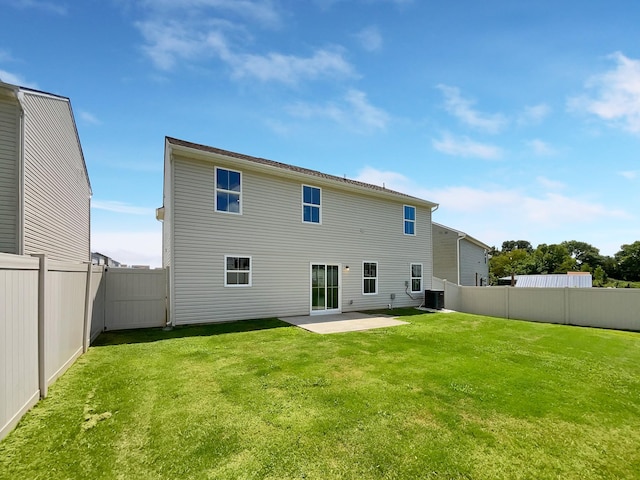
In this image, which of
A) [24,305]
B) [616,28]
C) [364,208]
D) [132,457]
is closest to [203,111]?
[364,208]

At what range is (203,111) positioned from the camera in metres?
10.1

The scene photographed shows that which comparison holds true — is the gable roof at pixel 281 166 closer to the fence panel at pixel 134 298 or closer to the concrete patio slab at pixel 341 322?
the fence panel at pixel 134 298

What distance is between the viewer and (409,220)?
48.0ft

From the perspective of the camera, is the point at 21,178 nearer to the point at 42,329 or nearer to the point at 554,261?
the point at 42,329

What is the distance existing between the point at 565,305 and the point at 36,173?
57.6ft

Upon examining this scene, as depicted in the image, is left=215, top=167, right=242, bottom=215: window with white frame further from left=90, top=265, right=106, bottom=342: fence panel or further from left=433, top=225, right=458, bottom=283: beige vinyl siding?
left=433, top=225, right=458, bottom=283: beige vinyl siding

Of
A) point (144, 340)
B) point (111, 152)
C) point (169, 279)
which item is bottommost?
point (144, 340)

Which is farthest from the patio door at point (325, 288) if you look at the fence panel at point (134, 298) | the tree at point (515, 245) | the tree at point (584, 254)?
the tree at point (515, 245)

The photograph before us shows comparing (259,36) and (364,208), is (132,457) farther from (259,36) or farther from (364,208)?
(364,208)

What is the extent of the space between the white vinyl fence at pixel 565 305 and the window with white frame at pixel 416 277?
238cm

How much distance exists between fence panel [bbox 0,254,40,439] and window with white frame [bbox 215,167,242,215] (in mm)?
6026

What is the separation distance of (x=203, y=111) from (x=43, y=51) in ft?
13.2

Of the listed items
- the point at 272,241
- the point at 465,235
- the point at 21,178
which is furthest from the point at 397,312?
the point at 21,178

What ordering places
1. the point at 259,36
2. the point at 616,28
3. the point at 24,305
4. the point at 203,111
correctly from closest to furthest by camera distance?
1. the point at 24,305
2. the point at 616,28
3. the point at 259,36
4. the point at 203,111
